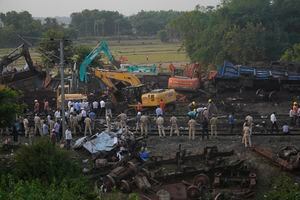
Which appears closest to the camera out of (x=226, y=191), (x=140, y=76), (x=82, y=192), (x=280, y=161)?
(x=82, y=192)

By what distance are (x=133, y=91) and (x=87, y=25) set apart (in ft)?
307

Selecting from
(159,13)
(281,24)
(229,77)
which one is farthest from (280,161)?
(159,13)

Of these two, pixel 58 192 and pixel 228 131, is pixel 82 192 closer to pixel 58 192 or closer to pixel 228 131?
pixel 58 192

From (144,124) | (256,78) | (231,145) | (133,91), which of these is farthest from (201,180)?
(256,78)

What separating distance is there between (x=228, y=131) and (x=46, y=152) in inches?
485

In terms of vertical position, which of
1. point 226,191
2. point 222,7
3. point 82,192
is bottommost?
point 226,191

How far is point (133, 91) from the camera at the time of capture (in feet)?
112

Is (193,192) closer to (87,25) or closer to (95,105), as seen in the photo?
(95,105)

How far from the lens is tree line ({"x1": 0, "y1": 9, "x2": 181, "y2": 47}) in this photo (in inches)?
3413

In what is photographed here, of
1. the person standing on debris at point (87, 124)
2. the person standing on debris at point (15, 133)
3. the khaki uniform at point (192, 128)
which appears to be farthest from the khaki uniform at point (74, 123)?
the khaki uniform at point (192, 128)

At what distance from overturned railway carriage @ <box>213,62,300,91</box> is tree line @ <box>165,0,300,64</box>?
1004 cm

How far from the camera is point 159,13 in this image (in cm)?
15988

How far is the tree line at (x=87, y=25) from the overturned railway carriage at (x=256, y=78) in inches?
2009

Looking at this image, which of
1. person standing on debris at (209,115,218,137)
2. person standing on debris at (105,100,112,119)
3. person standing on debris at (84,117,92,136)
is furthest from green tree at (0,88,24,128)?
person standing on debris at (209,115,218,137)
